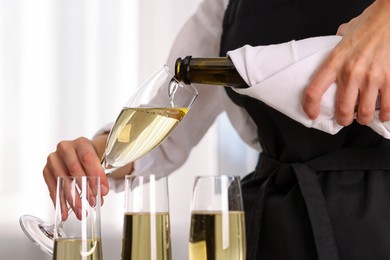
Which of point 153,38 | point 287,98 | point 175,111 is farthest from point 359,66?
point 153,38

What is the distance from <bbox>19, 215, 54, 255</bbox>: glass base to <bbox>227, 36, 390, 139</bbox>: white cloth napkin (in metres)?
0.29

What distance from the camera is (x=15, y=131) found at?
2.05 metres

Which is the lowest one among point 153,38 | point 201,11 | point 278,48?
point 278,48

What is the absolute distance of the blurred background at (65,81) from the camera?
6.70 ft

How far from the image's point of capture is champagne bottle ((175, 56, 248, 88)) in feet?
3.02

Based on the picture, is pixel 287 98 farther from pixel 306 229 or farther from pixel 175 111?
pixel 306 229

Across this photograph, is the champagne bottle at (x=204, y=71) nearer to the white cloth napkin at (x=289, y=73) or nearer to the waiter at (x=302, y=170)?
the white cloth napkin at (x=289, y=73)

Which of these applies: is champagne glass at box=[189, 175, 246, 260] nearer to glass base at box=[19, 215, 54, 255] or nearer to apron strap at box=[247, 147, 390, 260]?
glass base at box=[19, 215, 54, 255]

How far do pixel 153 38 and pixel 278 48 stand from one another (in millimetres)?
1761

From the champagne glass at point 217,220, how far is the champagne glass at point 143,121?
12cm

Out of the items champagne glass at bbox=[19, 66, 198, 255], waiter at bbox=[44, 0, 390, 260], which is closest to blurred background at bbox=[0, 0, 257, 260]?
waiter at bbox=[44, 0, 390, 260]

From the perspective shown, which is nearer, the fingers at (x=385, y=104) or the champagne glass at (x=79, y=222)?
the champagne glass at (x=79, y=222)

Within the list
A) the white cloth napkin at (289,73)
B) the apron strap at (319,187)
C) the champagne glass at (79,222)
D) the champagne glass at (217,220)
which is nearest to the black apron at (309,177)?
the apron strap at (319,187)

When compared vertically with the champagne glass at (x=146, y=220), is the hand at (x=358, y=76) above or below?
above
